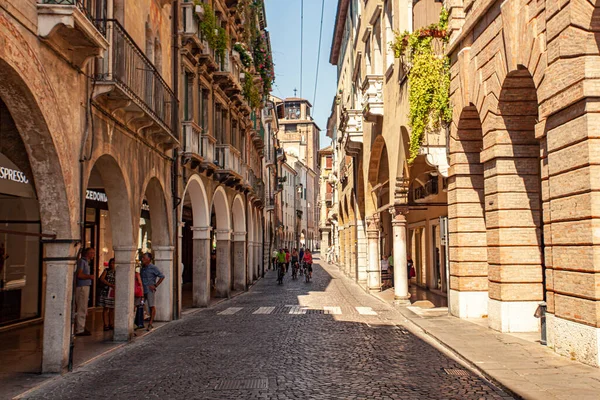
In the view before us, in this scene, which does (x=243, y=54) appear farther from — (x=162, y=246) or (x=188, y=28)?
(x=162, y=246)

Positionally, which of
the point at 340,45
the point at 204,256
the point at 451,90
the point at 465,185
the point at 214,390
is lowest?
the point at 214,390

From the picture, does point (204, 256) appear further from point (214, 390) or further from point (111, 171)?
point (214, 390)

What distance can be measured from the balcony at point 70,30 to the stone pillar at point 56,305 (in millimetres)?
2767

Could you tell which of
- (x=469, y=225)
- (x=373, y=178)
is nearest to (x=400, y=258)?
(x=469, y=225)

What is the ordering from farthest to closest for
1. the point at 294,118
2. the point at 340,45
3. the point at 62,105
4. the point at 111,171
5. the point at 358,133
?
the point at 294,118 → the point at 340,45 → the point at 358,133 → the point at 111,171 → the point at 62,105

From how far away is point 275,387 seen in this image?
810 cm

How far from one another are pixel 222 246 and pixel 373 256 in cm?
634

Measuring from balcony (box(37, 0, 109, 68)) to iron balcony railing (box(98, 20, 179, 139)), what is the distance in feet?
3.27

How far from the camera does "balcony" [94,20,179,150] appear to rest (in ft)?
34.6

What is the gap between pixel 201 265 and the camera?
1948 centimetres

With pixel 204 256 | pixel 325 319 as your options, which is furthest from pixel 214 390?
pixel 204 256

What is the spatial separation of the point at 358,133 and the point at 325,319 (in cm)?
1459

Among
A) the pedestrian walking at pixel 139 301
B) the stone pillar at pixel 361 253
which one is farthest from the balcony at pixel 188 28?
the stone pillar at pixel 361 253

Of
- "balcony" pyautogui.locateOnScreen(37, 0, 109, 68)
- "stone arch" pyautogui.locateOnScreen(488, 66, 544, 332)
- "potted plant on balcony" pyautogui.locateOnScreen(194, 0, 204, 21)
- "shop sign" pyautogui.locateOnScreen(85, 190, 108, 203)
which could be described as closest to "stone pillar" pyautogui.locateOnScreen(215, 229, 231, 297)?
"shop sign" pyautogui.locateOnScreen(85, 190, 108, 203)
